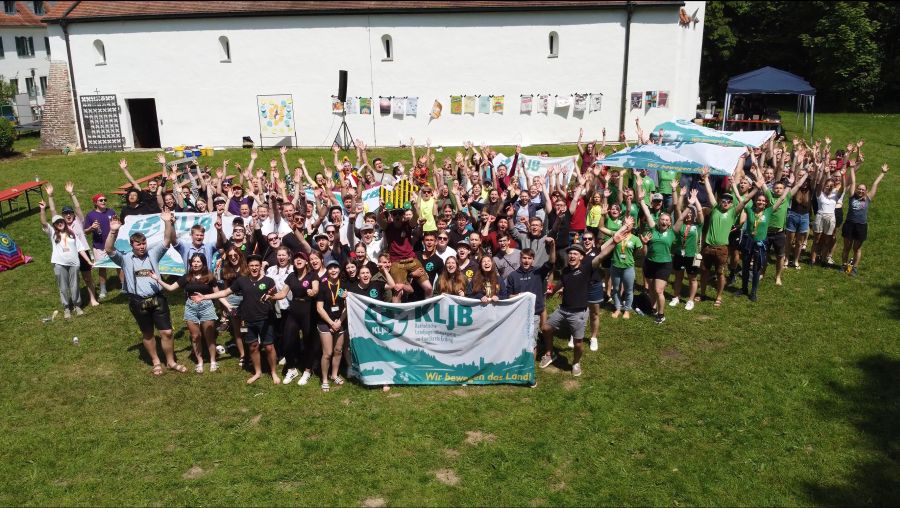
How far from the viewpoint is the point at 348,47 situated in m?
29.7

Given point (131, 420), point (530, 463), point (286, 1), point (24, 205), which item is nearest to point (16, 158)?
point (24, 205)

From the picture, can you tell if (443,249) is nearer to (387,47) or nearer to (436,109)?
(436,109)

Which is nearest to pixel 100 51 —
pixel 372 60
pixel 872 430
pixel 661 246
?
pixel 372 60

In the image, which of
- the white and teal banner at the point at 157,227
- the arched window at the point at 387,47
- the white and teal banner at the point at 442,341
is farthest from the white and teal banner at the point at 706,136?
the arched window at the point at 387,47

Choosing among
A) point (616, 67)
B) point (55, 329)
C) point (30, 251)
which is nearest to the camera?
point (55, 329)

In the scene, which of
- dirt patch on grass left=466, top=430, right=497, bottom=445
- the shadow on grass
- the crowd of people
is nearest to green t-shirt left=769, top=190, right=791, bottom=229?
the crowd of people

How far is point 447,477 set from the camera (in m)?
7.44

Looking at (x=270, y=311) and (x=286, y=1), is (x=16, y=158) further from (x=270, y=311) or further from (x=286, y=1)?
(x=270, y=311)

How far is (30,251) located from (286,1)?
18107mm

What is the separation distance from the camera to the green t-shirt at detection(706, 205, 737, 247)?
38.7ft

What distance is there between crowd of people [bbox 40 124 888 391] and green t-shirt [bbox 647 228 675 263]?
2 cm

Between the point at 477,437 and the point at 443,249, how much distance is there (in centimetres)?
331

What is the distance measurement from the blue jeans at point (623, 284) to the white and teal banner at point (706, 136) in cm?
537

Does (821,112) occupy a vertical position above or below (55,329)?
above
